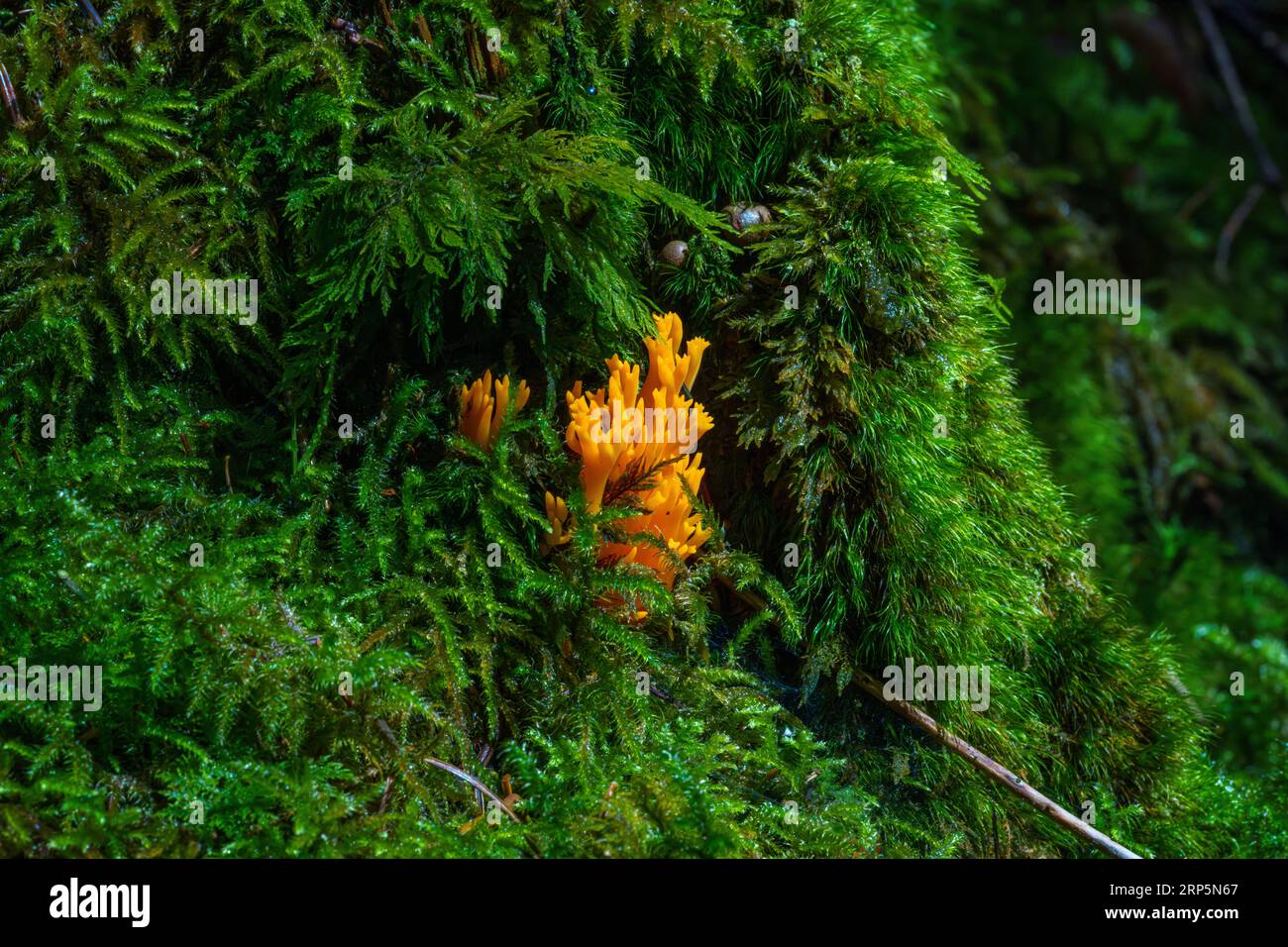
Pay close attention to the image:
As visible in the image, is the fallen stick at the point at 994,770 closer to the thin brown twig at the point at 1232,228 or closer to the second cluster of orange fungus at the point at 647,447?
the second cluster of orange fungus at the point at 647,447

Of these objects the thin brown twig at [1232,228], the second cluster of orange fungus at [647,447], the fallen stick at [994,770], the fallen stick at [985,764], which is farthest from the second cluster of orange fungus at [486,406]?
the thin brown twig at [1232,228]

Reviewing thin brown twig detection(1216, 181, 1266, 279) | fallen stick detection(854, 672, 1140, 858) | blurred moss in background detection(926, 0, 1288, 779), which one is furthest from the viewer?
thin brown twig detection(1216, 181, 1266, 279)

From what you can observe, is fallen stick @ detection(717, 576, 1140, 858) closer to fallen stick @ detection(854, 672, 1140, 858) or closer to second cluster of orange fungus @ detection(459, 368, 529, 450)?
fallen stick @ detection(854, 672, 1140, 858)

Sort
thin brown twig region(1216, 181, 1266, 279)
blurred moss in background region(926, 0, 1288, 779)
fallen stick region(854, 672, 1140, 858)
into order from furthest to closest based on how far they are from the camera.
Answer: thin brown twig region(1216, 181, 1266, 279), blurred moss in background region(926, 0, 1288, 779), fallen stick region(854, 672, 1140, 858)

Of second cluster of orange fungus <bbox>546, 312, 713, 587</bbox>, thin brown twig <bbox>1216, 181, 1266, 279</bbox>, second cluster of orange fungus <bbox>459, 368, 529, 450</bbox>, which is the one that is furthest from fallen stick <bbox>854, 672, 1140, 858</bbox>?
thin brown twig <bbox>1216, 181, 1266, 279</bbox>

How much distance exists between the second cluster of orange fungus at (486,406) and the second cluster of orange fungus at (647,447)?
124mm

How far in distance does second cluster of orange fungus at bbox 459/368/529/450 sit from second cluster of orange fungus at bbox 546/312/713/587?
12cm

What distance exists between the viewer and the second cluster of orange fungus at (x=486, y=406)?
7.00ft

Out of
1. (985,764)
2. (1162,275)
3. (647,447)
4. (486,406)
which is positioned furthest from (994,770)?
(1162,275)

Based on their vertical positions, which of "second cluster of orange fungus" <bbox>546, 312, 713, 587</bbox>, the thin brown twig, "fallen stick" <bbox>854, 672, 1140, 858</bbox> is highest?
the thin brown twig

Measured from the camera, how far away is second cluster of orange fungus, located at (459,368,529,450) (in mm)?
2135

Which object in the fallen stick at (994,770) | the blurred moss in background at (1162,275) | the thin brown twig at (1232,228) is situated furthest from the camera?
the thin brown twig at (1232,228)

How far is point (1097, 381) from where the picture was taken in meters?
4.14

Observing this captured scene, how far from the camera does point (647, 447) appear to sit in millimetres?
2082
